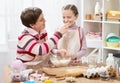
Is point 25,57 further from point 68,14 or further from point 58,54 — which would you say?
point 68,14

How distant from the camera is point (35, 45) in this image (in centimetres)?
228

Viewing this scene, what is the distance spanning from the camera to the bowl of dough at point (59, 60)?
89.8 inches

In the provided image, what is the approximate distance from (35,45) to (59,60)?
233 millimetres

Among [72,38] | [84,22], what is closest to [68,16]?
[72,38]

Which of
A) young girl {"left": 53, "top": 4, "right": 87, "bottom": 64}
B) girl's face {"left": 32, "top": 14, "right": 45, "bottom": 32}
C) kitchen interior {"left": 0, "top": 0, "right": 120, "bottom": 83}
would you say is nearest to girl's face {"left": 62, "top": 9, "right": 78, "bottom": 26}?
young girl {"left": 53, "top": 4, "right": 87, "bottom": 64}

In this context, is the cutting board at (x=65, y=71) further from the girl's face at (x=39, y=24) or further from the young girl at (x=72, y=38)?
the young girl at (x=72, y=38)

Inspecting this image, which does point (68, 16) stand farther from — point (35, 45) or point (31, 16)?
point (35, 45)

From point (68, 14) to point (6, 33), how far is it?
1.05 metres

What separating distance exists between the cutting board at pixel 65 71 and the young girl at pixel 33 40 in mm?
194

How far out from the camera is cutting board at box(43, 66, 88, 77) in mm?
2051

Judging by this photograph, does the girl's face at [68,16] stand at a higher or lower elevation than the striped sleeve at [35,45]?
higher

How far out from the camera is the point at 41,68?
7.38 feet

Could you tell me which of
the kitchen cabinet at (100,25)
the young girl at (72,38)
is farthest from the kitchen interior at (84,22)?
the young girl at (72,38)

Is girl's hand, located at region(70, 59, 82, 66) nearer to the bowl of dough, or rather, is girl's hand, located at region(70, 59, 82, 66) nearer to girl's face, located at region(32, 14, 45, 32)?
the bowl of dough
